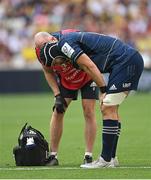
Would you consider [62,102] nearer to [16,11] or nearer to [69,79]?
[69,79]

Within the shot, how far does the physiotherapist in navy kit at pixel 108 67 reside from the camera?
9453mm

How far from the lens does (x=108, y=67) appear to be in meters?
9.64

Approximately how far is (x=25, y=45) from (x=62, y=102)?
708 inches

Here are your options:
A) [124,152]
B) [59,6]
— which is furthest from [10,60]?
[124,152]

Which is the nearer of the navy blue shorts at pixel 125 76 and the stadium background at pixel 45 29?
the navy blue shorts at pixel 125 76

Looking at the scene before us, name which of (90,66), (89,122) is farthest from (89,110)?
(90,66)

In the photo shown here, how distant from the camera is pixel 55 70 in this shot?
33.8 feet

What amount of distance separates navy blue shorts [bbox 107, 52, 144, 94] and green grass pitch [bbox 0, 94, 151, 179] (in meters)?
1.01

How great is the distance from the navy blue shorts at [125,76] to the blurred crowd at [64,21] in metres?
17.8

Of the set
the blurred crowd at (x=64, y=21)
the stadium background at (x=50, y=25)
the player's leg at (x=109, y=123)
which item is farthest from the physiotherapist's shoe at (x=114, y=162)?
the blurred crowd at (x=64, y=21)

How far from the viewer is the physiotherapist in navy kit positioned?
945 centimetres

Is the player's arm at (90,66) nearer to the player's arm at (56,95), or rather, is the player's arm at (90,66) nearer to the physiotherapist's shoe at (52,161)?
the player's arm at (56,95)

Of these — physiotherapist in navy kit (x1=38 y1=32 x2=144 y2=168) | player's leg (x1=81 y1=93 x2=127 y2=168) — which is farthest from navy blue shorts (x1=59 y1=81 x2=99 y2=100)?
player's leg (x1=81 y1=93 x2=127 y2=168)

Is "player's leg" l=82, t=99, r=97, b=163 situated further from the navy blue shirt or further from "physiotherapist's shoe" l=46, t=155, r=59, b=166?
the navy blue shirt
